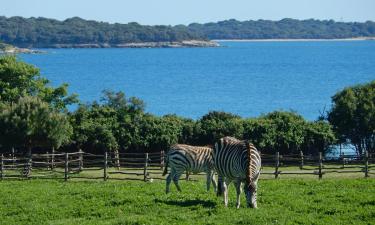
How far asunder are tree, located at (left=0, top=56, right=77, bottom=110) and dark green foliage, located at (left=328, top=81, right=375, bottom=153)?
1597 centimetres

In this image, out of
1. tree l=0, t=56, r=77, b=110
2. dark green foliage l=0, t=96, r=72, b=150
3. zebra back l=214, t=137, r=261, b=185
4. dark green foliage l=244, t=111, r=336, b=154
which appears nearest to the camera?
zebra back l=214, t=137, r=261, b=185

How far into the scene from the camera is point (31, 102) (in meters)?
38.1

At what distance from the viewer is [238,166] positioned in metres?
19.8

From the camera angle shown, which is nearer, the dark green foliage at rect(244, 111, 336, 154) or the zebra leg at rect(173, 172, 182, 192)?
the zebra leg at rect(173, 172, 182, 192)

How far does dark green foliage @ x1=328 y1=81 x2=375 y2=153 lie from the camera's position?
44.0 metres

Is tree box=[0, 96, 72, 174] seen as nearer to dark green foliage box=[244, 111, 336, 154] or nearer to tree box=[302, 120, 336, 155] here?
dark green foliage box=[244, 111, 336, 154]

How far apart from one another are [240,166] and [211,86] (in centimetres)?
12273

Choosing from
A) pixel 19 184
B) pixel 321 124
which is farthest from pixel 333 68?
pixel 19 184

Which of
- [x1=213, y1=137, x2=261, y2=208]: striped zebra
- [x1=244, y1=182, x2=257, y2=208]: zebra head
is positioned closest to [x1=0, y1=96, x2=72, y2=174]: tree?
[x1=213, y1=137, x2=261, y2=208]: striped zebra

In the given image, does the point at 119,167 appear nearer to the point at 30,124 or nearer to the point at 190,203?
the point at 30,124

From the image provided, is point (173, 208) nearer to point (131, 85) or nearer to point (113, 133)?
point (113, 133)

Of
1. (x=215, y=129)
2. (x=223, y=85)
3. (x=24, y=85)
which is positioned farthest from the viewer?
(x=223, y=85)

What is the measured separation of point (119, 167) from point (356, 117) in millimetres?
15136

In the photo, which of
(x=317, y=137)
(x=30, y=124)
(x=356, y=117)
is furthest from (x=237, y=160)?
(x=356, y=117)
